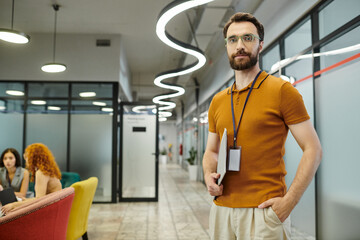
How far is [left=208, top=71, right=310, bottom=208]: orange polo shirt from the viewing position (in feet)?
3.84

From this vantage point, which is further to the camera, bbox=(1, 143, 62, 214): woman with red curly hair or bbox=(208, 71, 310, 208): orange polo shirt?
bbox=(1, 143, 62, 214): woman with red curly hair

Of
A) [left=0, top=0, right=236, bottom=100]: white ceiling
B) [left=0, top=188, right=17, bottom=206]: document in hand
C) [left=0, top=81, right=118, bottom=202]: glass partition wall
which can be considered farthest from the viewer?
[left=0, top=81, right=118, bottom=202]: glass partition wall

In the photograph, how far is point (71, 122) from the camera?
755 cm

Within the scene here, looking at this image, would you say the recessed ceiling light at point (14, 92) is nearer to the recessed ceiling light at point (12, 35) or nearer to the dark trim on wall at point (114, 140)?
the dark trim on wall at point (114, 140)

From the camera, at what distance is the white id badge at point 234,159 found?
3.96 ft

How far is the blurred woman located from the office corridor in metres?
1.18

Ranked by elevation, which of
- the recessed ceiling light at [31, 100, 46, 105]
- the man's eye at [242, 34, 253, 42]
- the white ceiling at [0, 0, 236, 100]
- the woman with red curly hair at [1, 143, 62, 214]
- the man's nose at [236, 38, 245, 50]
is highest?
the white ceiling at [0, 0, 236, 100]

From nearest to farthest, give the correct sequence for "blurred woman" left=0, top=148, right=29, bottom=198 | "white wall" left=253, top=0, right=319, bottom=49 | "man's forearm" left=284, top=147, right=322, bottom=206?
1. "man's forearm" left=284, top=147, right=322, bottom=206
2. "white wall" left=253, top=0, right=319, bottom=49
3. "blurred woman" left=0, top=148, right=29, bottom=198

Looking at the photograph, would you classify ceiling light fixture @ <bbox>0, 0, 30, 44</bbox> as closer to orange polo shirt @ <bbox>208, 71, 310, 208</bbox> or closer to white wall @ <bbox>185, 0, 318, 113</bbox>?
white wall @ <bbox>185, 0, 318, 113</bbox>

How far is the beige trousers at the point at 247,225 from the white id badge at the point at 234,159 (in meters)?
0.15

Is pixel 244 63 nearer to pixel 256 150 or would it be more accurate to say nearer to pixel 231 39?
pixel 231 39

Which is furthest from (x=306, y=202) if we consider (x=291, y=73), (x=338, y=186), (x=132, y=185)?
(x=132, y=185)

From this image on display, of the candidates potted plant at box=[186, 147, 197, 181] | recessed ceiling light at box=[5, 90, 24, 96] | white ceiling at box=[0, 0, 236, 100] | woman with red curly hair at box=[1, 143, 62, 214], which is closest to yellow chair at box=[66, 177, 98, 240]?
woman with red curly hair at box=[1, 143, 62, 214]

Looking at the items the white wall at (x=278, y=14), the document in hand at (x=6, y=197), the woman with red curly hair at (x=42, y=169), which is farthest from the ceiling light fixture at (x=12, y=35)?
the white wall at (x=278, y=14)
